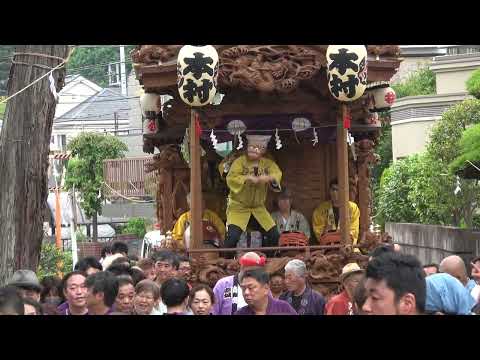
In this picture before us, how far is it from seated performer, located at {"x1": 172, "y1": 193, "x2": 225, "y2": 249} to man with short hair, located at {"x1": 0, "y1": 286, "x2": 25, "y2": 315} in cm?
677

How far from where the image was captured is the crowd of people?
447 cm

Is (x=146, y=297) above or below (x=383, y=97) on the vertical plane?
below

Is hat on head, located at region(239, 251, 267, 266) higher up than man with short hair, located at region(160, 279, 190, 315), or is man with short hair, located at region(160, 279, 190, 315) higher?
hat on head, located at region(239, 251, 267, 266)

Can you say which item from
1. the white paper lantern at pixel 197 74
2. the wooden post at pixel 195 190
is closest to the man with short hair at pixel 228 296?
the wooden post at pixel 195 190

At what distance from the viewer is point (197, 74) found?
11406mm

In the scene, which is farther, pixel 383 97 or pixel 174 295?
pixel 383 97

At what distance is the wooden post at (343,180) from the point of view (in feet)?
39.8

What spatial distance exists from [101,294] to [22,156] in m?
4.11

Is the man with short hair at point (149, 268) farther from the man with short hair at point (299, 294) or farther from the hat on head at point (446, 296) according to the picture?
the hat on head at point (446, 296)

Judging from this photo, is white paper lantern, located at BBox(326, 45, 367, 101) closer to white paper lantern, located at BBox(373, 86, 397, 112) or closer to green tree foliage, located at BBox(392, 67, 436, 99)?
white paper lantern, located at BBox(373, 86, 397, 112)

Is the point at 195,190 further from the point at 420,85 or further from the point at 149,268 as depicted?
the point at 420,85

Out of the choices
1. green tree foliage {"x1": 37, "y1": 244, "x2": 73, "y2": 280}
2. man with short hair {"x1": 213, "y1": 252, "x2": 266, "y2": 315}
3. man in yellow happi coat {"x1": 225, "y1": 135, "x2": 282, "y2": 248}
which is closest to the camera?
man with short hair {"x1": 213, "y1": 252, "x2": 266, "y2": 315}

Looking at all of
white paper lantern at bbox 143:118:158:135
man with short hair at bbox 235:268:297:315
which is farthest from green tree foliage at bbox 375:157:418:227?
man with short hair at bbox 235:268:297:315

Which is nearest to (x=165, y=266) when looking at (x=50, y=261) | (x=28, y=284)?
(x=28, y=284)
